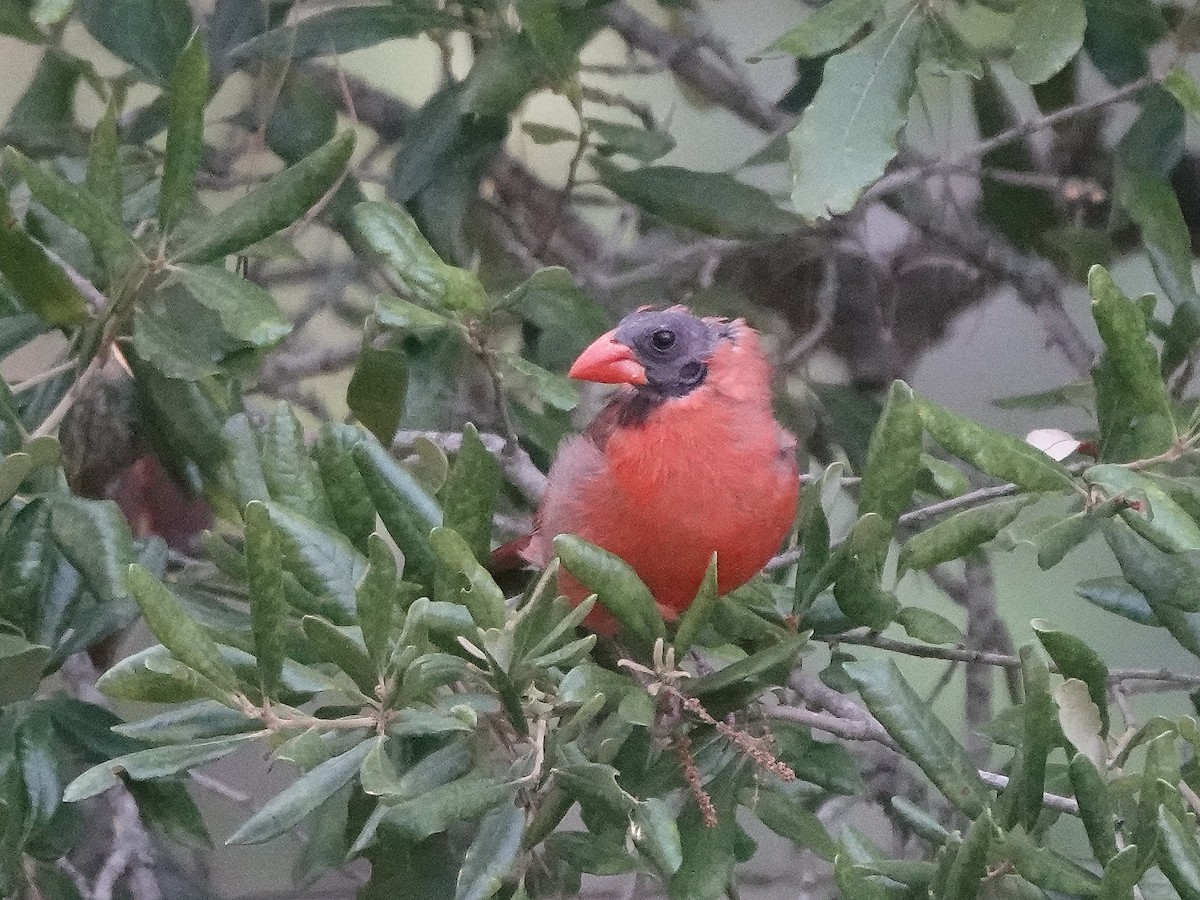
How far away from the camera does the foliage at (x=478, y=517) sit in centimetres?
87

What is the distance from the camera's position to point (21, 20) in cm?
150

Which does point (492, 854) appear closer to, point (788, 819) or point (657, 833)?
point (657, 833)

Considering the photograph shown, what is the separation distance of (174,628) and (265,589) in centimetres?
6

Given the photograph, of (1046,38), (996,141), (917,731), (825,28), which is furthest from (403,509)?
(996,141)

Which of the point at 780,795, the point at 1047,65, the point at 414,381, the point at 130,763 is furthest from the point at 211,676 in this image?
the point at 1047,65

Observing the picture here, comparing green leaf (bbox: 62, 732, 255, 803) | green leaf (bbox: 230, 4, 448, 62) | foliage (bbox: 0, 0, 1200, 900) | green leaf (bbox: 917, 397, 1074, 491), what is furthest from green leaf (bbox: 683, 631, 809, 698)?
green leaf (bbox: 230, 4, 448, 62)

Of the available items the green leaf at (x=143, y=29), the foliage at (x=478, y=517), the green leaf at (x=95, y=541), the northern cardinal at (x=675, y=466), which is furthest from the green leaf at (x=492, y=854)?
the green leaf at (x=143, y=29)

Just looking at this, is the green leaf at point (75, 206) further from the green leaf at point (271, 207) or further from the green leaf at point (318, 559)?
the green leaf at point (318, 559)

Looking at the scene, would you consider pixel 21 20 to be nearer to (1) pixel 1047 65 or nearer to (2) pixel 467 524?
(2) pixel 467 524

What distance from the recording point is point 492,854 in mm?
886

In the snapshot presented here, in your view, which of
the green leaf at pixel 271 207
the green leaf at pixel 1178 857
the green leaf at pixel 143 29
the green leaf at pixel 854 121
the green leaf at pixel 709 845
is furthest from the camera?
the green leaf at pixel 143 29

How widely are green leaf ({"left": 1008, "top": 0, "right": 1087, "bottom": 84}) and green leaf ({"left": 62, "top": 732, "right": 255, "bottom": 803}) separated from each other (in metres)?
0.93

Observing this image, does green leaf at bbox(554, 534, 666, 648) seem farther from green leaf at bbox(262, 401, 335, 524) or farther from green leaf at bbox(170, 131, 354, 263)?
green leaf at bbox(170, 131, 354, 263)

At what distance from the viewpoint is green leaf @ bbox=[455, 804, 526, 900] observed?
33.8 inches
